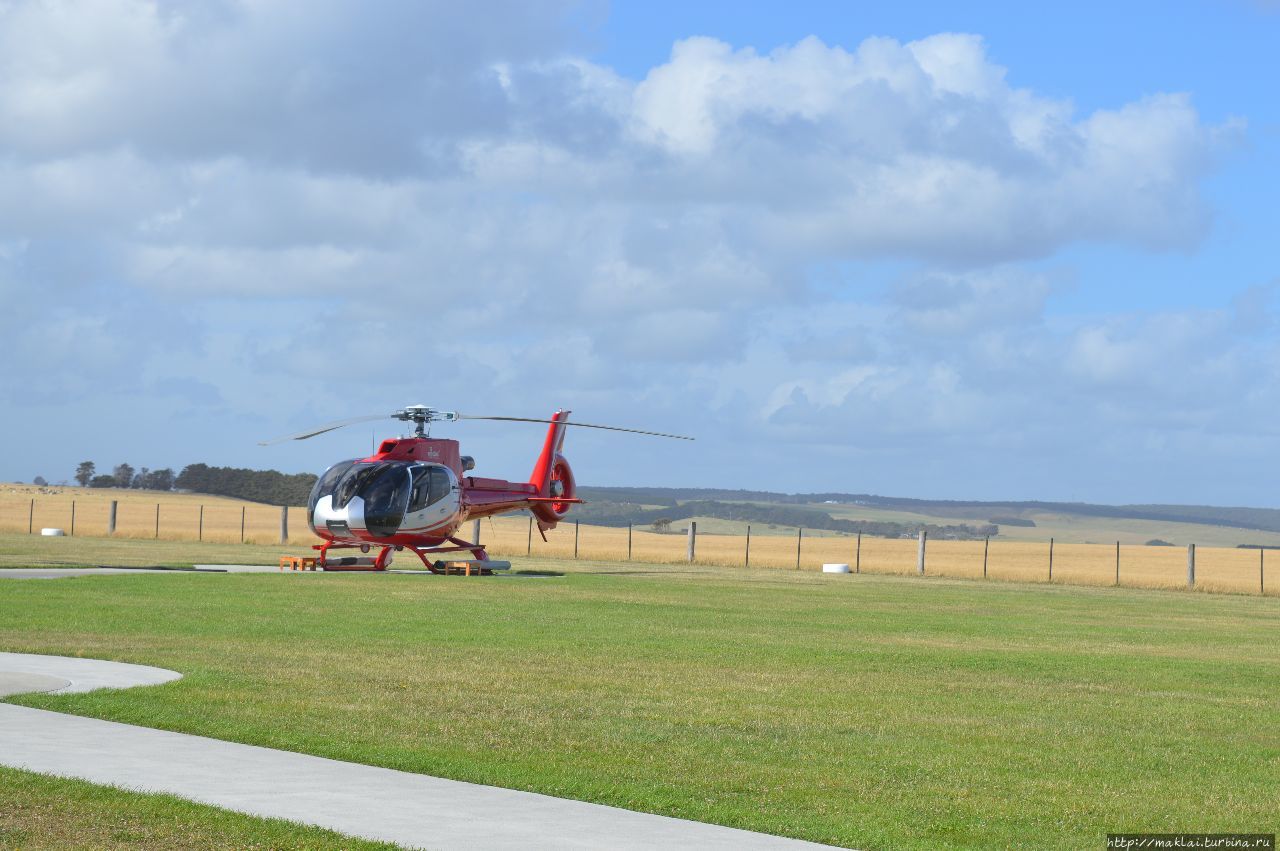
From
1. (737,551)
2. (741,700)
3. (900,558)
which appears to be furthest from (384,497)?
(737,551)

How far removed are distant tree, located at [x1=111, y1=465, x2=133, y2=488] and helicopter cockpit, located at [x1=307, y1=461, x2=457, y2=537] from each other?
5218 inches

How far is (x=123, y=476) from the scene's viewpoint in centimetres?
16162

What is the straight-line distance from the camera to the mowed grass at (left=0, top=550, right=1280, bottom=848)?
9.93 m

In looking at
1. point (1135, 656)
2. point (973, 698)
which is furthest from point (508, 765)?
point (1135, 656)

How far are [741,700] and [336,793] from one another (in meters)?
5.85

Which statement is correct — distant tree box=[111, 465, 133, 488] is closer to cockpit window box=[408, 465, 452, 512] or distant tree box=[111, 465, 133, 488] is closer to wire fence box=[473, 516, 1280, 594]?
wire fence box=[473, 516, 1280, 594]

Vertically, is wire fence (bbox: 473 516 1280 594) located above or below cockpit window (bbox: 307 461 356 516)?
below

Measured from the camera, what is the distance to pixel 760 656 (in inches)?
744

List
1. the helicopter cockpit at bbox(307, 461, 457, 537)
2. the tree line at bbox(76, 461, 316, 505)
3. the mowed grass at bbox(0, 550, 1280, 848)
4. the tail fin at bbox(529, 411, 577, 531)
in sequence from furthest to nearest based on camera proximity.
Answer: the tree line at bbox(76, 461, 316, 505) → the tail fin at bbox(529, 411, 577, 531) → the helicopter cockpit at bbox(307, 461, 457, 537) → the mowed grass at bbox(0, 550, 1280, 848)

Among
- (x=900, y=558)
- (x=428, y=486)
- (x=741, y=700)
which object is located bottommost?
(x=900, y=558)

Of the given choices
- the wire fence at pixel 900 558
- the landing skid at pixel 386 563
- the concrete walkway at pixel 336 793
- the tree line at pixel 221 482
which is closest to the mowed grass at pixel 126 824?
the concrete walkway at pixel 336 793

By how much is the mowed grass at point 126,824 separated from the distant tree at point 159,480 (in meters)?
155

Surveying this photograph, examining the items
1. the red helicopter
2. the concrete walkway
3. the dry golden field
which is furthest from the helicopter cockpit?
the concrete walkway

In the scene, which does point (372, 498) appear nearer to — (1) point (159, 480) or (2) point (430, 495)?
(2) point (430, 495)
